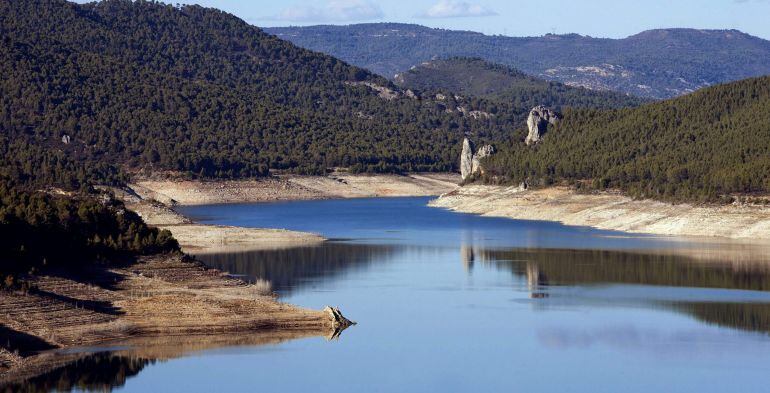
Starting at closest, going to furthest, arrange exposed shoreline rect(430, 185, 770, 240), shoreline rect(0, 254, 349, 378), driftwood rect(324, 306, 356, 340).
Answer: shoreline rect(0, 254, 349, 378) < driftwood rect(324, 306, 356, 340) < exposed shoreline rect(430, 185, 770, 240)

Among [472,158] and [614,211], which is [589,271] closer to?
[614,211]

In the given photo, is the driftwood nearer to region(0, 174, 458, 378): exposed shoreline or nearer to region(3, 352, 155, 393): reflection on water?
region(0, 174, 458, 378): exposed shoreline

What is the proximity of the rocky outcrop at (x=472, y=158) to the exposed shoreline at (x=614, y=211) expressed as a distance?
5818mm

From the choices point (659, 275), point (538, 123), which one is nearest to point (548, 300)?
point (659, 275)

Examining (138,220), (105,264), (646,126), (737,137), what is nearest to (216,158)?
(646,126)

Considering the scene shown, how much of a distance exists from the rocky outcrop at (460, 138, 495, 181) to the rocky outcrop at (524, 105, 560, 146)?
5441 mm

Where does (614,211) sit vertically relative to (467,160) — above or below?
below

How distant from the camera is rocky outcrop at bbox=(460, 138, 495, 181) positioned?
531ft

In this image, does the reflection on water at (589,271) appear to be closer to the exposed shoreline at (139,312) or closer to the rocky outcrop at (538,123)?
the exposed shoreline at (139,312)

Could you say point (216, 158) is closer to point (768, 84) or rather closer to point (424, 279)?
point (768, 84)

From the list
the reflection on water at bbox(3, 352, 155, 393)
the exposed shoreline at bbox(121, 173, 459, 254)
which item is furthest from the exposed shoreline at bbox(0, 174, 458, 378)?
the exposed shoreline at bbox(121, 173, 459, 254)

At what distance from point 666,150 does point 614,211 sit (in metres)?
19.9

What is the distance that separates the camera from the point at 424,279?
73125 millimetres

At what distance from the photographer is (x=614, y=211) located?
11338 cm
